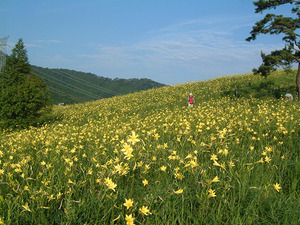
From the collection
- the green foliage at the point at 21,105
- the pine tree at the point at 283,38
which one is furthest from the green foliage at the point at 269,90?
the green foliage at the point at 21,105

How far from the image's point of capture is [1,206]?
7.40 feet

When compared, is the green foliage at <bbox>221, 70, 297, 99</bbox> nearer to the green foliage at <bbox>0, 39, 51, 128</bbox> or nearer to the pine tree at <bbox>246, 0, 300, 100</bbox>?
the pine tree at <bbox>246, 0, 300, 100</bbox>

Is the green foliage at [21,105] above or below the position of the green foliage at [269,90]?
below

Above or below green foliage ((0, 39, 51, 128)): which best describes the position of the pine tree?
above

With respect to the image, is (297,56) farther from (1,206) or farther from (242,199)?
(1,206)

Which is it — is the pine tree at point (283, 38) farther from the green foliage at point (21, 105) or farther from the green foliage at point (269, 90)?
the green foliage at point (21, 105)

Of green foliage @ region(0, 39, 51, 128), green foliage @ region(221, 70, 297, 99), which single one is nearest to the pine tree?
green foliage @ region(221, 70, 297, 99)

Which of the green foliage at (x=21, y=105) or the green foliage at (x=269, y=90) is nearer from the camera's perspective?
the green foliage at (x=269, y=90)

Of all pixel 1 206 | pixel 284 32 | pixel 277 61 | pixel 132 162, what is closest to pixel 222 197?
pixel 132 162

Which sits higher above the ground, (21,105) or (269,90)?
(269,90)

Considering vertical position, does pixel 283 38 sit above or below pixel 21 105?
above

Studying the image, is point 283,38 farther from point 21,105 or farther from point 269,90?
point 21,105

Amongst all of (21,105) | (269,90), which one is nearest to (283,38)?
(269,90)

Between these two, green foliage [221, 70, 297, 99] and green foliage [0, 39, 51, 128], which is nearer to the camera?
green foliage [221, 70, 297, 99]
